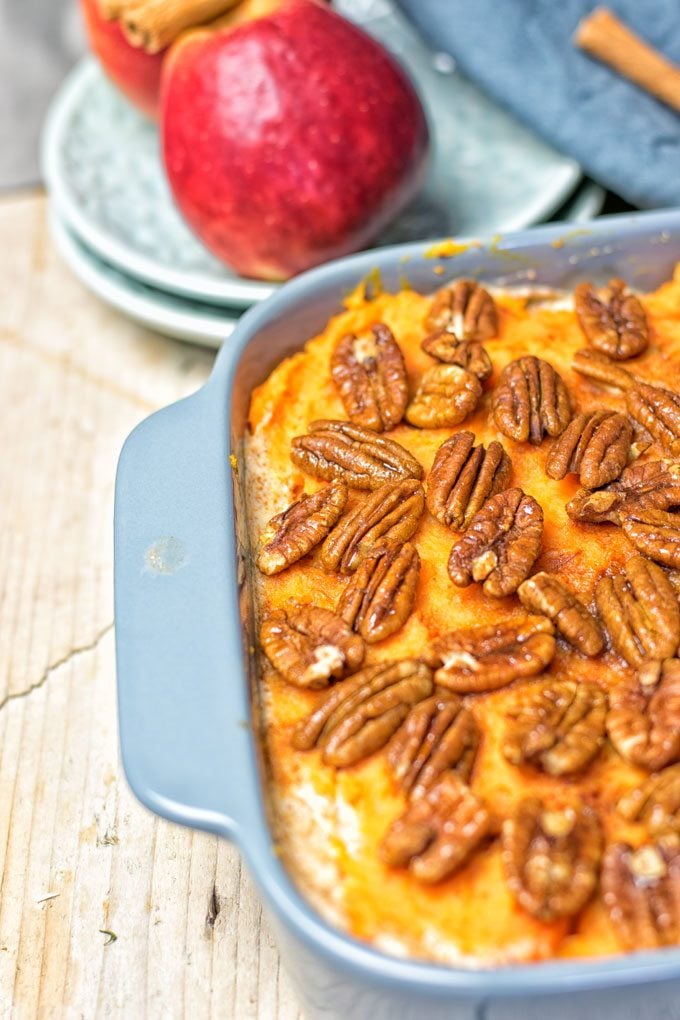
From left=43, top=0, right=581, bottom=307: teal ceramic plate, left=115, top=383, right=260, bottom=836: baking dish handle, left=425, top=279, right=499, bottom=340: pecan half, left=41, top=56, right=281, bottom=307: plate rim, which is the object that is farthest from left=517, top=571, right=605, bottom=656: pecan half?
left=43, top=0, right=581, bottom=307: teal ceramic plate

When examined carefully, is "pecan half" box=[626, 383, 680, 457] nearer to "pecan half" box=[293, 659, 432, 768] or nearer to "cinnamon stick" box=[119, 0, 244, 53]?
"pecan half" box=[293, 659, 432, 768]

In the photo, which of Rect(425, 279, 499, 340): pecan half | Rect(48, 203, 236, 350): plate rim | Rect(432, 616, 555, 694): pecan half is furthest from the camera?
Rect(48, 203, 236, 350): plate rim

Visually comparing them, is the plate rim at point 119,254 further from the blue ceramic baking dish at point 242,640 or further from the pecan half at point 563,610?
the pecan half at point 563,610

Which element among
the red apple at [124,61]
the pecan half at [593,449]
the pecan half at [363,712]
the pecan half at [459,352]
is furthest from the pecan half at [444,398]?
the red apple at [124,61]

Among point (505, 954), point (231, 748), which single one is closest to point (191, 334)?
point (231, 748)

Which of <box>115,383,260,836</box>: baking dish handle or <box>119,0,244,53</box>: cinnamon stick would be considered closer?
<box>115,383,260,836</box>: baking dish handle

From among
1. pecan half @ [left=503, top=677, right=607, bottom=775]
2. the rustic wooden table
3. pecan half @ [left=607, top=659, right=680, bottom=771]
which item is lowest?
the rustic wooden table

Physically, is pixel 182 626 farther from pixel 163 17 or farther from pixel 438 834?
pixel 163 17

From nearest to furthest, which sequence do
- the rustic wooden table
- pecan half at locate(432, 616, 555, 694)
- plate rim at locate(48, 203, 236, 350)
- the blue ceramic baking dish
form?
1. the blue ceramic baking dish
2. pecan half at locate(432, 616, 555, 694)
3. the rustic wooden table
4. plate rim at locate(48, 203, 236, 350)
